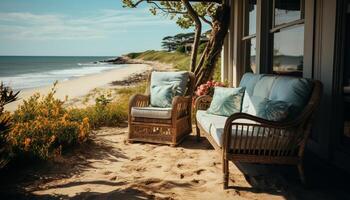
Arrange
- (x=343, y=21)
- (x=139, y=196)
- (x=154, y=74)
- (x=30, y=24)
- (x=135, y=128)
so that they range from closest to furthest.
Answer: (x=139, y=196)
(x=343, y=21)
(x=135, y=128)
(x=154, y=74)
(x=30, y=24)

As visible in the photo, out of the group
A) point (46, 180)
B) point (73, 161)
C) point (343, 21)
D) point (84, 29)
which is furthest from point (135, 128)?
point (84, 29)

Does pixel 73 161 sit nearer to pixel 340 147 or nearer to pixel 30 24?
pixel 340 147

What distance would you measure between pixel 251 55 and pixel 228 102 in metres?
2.26

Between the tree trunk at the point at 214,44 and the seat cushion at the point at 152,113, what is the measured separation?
3.10 metres

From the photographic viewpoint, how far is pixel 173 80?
184 inches

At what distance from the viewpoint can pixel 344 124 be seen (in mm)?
2885

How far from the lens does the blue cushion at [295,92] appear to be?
259cm

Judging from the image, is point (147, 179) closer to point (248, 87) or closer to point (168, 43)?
point (248, 87)

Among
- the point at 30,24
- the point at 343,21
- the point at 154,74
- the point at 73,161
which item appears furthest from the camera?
the point at 30,24

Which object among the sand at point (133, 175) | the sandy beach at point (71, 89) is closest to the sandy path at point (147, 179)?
the sand at point (133, 175)

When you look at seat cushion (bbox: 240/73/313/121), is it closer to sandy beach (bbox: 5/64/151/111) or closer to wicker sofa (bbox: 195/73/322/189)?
wicker sofa (bbox: 195/73/322/189)

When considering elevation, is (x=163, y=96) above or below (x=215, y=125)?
above

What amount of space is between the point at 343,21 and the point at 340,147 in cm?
114

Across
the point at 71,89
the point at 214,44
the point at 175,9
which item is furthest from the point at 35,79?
the point at 214,44
